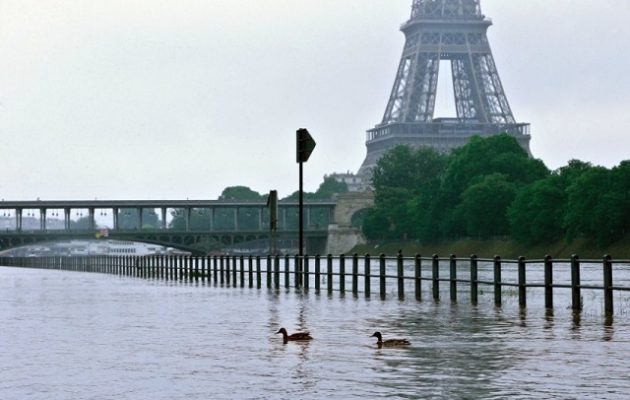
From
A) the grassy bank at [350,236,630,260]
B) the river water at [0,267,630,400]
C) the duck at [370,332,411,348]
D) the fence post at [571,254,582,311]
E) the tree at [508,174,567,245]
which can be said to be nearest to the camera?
the river water at [0,267,630,400]

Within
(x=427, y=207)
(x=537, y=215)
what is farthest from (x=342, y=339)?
(x=427, y=207)

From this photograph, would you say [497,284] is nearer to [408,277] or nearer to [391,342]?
[408,277]

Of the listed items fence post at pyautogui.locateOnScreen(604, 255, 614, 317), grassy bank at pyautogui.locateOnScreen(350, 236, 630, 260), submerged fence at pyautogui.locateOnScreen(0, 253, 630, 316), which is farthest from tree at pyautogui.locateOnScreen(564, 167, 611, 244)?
fence post at pyautogui.locateOnScreen(604, 255, 614, 317)

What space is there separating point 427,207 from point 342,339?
141805 millimetres

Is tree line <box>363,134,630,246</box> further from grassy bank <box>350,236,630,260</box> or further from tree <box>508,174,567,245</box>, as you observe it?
grassy bank <box>350,236,630,260</box>

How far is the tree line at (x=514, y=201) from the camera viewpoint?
108 metres

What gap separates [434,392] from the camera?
47.0ft

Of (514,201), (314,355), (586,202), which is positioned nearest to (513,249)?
(514,201)

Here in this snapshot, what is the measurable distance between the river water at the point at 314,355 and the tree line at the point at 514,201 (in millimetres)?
79396

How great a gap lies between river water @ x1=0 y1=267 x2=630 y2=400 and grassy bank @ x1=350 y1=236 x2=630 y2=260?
70759 mm

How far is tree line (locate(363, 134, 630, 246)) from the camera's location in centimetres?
10788

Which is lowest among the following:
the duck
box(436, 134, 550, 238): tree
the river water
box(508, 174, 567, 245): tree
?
the river water

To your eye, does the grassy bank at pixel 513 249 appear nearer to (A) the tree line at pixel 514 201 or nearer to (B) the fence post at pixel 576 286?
(A) the tree line at pixel 514 201

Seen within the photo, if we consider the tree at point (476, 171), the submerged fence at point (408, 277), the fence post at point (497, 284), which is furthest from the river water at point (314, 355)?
the tree at point (476, 171)
